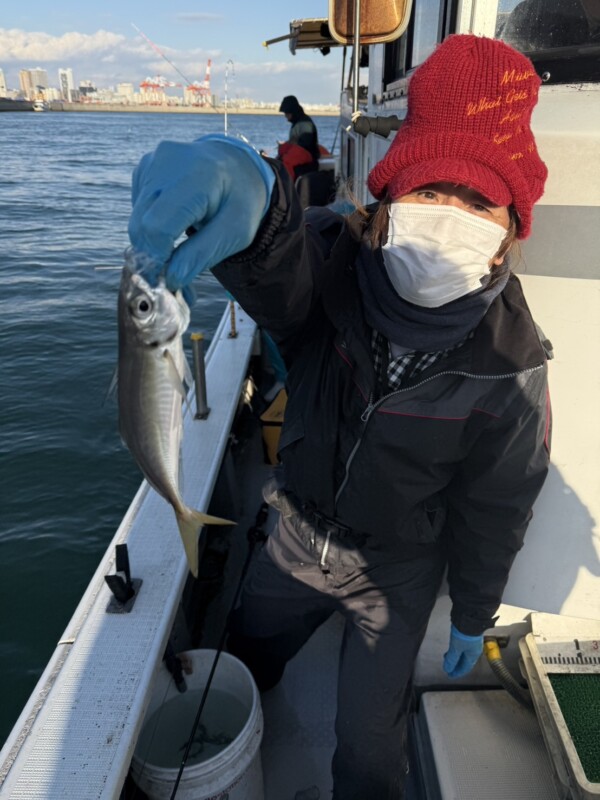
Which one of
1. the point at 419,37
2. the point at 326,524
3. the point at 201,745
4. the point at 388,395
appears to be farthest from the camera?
the point at 419,37

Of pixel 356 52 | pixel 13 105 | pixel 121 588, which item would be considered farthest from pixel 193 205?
pixel 13 105

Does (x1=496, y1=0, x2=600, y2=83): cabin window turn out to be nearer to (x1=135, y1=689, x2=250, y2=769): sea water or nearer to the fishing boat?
the fishing boat

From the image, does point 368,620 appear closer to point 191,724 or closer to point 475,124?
point 191,724

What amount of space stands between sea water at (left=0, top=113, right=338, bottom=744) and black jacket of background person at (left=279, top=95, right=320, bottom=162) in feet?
8.05

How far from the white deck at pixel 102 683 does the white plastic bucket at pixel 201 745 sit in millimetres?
272

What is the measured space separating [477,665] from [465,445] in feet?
4.37

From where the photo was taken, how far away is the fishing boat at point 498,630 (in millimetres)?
1913

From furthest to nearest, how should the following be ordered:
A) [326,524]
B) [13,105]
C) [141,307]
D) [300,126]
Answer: [13,105] → [300,126] → [326,524] → [141,307]

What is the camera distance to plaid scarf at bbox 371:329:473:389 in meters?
1.87

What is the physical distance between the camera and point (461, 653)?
7.65ft

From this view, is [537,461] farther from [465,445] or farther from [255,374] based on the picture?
[255,374]

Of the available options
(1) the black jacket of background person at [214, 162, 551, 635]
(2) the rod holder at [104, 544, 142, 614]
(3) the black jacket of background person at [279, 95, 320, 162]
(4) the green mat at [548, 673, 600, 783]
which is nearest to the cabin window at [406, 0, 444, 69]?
(1) the black jacket of background person at [214, 162, 551, 635]

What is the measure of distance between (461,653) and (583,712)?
552 mm

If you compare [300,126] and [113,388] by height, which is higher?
[300,126]
